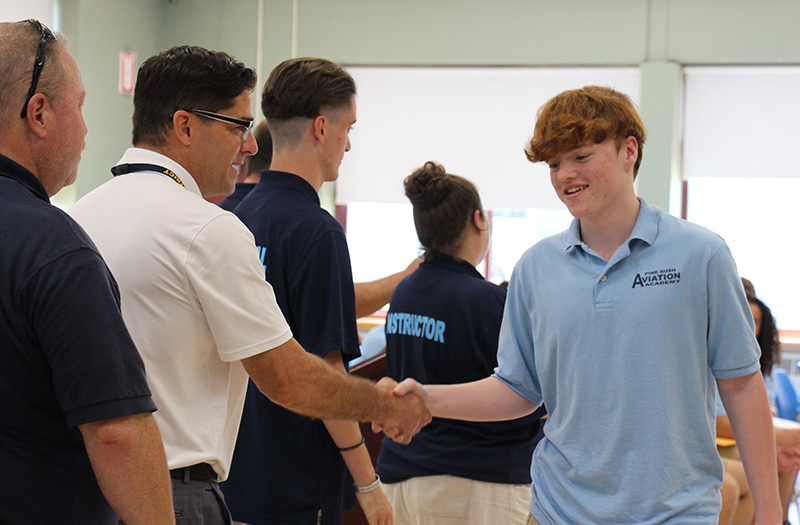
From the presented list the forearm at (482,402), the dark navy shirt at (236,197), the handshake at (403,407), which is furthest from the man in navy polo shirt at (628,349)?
the dark navy shirt at (236,197)

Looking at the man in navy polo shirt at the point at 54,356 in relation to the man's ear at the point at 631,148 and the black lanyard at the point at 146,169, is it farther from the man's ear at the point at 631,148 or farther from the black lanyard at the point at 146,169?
the man's ear at the point at 631,148

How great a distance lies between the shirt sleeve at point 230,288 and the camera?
139cm

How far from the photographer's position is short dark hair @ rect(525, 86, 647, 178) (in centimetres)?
168

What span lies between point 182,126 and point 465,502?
1402 mm

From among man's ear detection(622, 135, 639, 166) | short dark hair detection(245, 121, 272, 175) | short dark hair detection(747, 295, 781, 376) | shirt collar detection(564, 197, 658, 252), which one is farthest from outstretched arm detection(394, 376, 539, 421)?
short dark hair detection(747, 295, 781, 376)

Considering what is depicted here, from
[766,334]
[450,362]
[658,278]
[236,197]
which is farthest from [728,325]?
[766,334]

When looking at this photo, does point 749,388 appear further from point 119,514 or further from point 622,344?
point 119,514

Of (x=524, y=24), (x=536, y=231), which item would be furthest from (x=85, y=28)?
(x=536, y=231)

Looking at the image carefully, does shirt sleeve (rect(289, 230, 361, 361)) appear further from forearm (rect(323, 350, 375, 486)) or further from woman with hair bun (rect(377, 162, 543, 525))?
woman with hair bun (rect(377, 162, 543, 525))

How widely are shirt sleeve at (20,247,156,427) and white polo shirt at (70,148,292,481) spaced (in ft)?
0.92

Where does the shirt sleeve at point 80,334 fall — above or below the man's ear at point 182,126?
below

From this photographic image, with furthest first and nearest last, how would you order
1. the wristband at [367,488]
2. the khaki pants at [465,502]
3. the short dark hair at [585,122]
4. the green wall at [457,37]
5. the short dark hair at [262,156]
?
the green wall at [457,37] → the short dark hair at [262,156] → the khaki pants at [465,502] → the wristband at [367,488] → the short dark hair at [585,122]

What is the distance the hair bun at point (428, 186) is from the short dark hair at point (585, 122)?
0.86 m

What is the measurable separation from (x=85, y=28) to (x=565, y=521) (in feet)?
17.3
